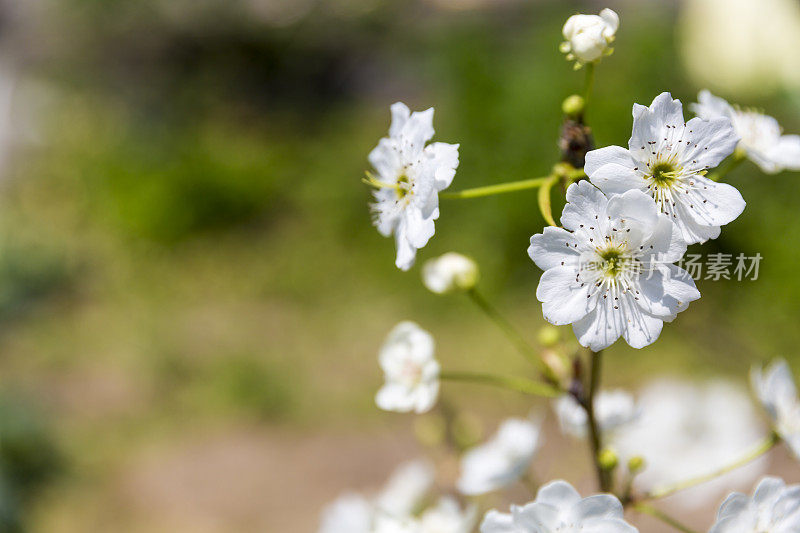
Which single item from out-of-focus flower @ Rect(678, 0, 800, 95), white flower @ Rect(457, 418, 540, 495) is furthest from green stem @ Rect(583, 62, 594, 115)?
out-of-focus flower @ Rect(678, 0, 800, 95)

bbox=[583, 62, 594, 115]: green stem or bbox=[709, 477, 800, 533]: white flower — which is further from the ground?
bbox=[583, 62, 594, 115]: green stem

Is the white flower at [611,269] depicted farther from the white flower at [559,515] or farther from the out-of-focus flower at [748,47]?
the out-of-focus flower at [748,47]

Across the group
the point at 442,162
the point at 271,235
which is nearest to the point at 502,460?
the point at 442,162

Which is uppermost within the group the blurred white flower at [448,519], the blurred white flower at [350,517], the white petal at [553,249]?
the white petal at [553,249]

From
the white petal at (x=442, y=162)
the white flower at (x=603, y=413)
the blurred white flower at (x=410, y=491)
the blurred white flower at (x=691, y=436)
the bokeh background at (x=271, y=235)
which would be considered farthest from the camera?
the bokeh background at (x=271, y=235)

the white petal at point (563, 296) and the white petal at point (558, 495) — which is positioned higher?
the white petal at point (563, 296)

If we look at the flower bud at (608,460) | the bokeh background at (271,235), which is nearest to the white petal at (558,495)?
the flower bud at (608,460)

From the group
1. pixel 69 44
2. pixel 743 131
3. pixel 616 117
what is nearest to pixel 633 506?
pixel 743 131

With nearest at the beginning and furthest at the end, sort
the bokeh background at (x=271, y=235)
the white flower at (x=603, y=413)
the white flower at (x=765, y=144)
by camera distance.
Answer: the white flower at (x=765, y=144), the white flower at (x=603, y=413), the bokeh background at (x=271, y=235)

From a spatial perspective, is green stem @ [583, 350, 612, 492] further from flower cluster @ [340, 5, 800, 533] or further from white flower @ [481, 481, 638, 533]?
white flower @ [481, 481, 638, 533]
